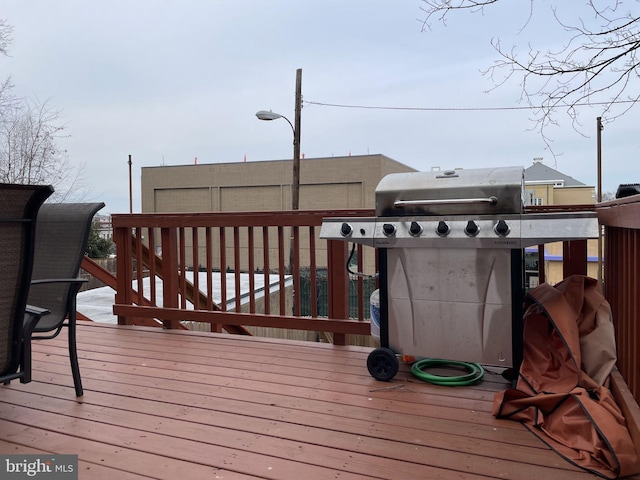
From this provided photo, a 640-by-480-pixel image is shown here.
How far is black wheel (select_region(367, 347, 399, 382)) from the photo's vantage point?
2469 mm

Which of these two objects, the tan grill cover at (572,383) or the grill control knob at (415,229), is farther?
the grill control knob at (415,229)

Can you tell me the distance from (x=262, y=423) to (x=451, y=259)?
1.22 meters

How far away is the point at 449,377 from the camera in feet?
8.14

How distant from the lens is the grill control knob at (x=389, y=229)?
235 centimetres

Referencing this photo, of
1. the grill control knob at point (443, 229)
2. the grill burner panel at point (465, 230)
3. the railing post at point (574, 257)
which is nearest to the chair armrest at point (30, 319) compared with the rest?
the grill burner panel at point (465, 230)

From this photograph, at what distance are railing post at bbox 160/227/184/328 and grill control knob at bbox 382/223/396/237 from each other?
6.76ft

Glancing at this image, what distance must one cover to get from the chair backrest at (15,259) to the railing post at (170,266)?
2001 mm

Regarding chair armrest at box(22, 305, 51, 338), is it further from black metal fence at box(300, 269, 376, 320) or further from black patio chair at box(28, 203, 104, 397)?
black metal fence at box(300, 269, 376, 320)

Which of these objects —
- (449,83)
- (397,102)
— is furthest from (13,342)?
(397,102)

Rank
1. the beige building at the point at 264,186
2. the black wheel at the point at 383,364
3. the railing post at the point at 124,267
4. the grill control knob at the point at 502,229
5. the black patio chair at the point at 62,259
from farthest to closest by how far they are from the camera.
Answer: the beige building at the point at 264,186, the railing post at the point at 124,267, the black wheel at the point at 383,364, the black patio chair at the point at 62,259, the grill control knob at the point at 502,229

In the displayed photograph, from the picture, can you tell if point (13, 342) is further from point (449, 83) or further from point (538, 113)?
point (449, 83)

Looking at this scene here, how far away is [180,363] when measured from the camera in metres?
2.89

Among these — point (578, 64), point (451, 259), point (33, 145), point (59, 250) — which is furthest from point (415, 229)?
point (33, 145)

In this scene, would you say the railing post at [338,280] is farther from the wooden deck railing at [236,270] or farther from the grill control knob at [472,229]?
the grill control knob at [472,229]
